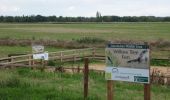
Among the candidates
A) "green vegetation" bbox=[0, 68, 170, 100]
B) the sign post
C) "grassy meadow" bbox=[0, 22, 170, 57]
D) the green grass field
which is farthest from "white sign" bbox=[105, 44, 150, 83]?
the green grass field

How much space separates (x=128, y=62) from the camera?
25.9 feet

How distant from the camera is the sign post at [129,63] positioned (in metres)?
7.67

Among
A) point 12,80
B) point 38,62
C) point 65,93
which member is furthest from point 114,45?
point 38,62

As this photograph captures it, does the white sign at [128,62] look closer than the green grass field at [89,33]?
Yes

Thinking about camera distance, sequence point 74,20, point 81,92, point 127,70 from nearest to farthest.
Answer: point 127,70
point 81,92
point 74,20

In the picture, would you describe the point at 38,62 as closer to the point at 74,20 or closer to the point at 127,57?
the point at 127,57

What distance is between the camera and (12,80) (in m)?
11.2

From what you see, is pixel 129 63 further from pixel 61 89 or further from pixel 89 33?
pixel 89 33

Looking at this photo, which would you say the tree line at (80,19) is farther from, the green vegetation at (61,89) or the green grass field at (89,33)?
the green vegetation at (61,89)

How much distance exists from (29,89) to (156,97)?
10.1ft

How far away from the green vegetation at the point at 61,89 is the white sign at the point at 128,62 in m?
1.35

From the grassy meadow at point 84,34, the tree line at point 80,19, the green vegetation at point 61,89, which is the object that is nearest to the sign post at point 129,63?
the green vegetation at point 61,89

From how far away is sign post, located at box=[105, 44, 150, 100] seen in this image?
7672 millimetres

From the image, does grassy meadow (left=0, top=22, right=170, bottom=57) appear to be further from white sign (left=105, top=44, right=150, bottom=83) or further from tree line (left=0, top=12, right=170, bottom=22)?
tree line (left=0, top=12, right=170, bottom=22)
